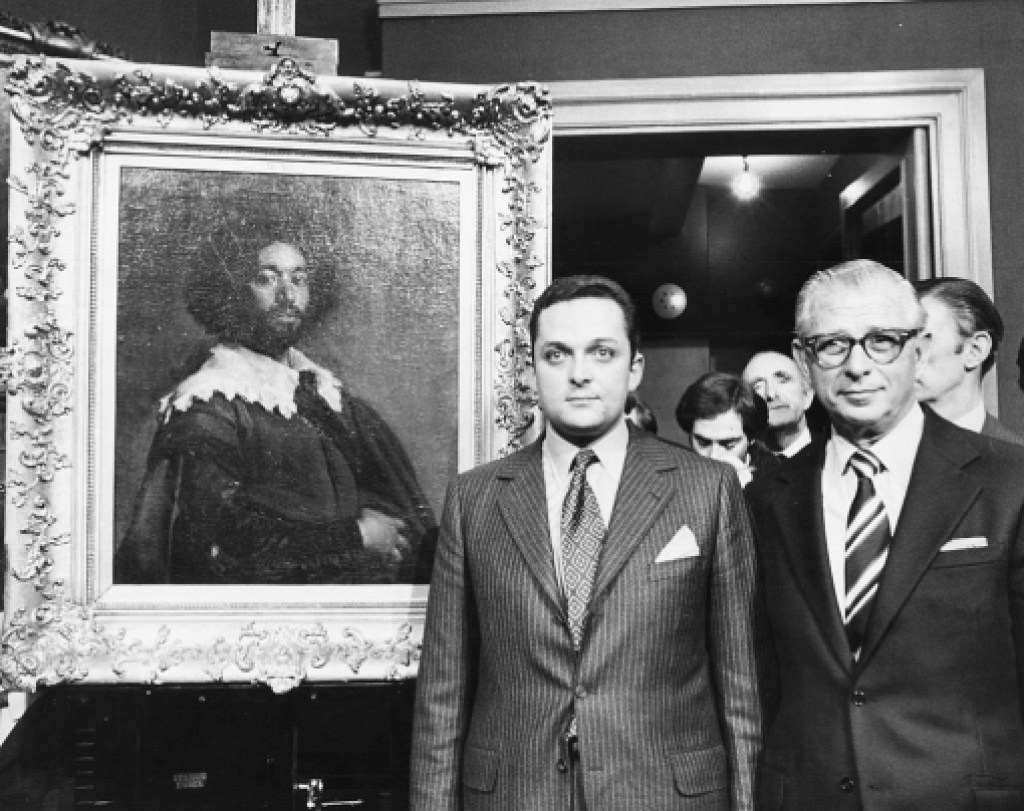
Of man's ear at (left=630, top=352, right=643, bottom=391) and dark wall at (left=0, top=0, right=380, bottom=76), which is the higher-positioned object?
dark wall at (left=0, top=0, right=380, bottom=76)

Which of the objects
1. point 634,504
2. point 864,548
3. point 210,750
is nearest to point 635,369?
point 634,504

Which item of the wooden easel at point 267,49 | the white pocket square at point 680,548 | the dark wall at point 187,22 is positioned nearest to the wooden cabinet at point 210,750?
the white pocket square at point 680,548

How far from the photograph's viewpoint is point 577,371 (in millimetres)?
2293

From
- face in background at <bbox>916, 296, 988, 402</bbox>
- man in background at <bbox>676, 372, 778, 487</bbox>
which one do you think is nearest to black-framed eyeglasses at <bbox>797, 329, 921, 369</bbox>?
face in background at <bbox>916, 296, 988, 402</bbox>

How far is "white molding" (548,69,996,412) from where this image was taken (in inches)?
145

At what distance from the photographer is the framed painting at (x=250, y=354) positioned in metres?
2.55

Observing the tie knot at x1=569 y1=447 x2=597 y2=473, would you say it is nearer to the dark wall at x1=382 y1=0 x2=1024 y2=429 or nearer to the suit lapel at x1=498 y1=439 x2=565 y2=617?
the suit lapel at x1=498 y1=439 x2=565 y2=617

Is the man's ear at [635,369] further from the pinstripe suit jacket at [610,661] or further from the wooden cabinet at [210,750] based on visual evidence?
the wooden cabinet at [210,750]

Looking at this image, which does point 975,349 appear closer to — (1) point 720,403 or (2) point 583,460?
(1) point 720,403

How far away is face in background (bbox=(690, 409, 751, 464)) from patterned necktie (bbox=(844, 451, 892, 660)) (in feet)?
4.31

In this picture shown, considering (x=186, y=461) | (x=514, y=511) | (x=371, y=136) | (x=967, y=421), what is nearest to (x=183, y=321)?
(x=186, y=461)

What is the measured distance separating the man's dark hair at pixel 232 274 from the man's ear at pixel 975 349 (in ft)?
5.81

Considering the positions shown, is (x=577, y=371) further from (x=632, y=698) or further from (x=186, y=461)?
(x=186, y=461)

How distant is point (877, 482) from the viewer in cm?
211
